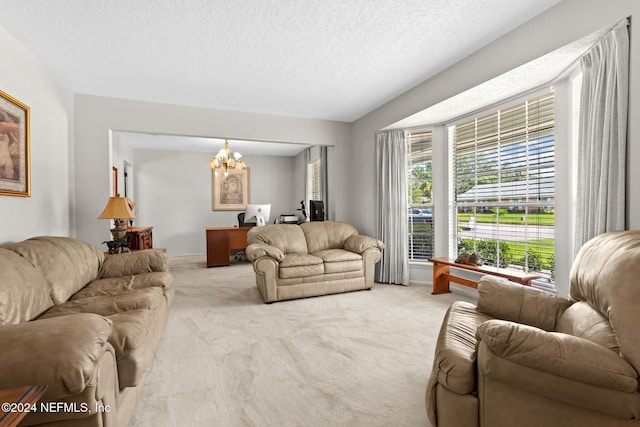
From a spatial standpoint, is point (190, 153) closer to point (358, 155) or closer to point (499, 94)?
point (358, 155)

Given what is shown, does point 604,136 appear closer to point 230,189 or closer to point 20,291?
point 20,291

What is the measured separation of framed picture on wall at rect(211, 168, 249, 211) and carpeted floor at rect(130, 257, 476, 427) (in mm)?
4067

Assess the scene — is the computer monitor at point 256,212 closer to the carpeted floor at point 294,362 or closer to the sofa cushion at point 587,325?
the carpeted floor at point 294,362

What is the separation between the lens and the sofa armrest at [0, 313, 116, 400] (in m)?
1.08

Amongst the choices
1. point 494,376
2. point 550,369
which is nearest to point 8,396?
point 494,376

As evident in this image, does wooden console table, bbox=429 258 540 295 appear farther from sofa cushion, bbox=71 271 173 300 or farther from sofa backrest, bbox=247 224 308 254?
sofa cushion, bbox=71 271 173 300

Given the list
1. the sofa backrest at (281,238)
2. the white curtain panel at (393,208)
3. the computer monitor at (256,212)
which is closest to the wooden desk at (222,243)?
the computer monitor at (256,212)

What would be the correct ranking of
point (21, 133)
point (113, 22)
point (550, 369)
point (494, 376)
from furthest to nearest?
point (21, 133)
point (113, 22)
point (494, 376)
point (550, 369)

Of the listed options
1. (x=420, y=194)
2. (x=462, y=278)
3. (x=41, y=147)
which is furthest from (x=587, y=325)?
(x=41, y=147)

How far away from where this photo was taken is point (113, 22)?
2.39m

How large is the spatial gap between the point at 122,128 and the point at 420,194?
4295 millimetres

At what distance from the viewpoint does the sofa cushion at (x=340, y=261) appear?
13.2 ft

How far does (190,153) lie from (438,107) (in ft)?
19.7

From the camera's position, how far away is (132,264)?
2.99m
